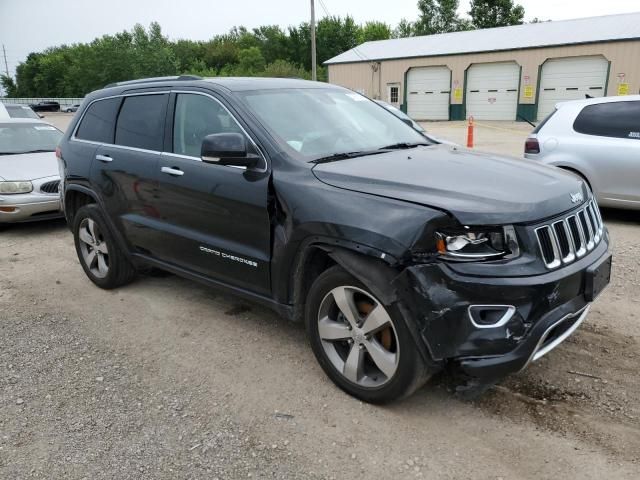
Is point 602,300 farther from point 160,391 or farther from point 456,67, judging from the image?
point 456,67

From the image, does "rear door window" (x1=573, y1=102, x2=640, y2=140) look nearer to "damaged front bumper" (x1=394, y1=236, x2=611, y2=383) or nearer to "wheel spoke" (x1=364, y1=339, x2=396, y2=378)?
"damaged front bumper" (x1=394, y1=236, x2=611, y2=383)

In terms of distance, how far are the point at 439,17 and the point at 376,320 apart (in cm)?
6985

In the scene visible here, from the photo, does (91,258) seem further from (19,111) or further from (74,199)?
(19,111)

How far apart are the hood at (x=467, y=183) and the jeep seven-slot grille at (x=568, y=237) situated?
0.07 meters

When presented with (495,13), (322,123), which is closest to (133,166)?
(322,123)

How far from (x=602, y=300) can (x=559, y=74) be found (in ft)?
91.1

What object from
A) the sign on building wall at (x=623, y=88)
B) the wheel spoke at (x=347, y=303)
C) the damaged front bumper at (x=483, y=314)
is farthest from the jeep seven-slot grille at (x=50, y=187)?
the sign on building wall at (x=623, y=88)

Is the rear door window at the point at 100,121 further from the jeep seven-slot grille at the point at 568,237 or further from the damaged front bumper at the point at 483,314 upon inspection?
the jeep seven-slot grille at the point at 568,237

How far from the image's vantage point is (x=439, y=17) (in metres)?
65.8

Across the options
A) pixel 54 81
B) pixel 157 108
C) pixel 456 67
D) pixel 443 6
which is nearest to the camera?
pixel 157 108

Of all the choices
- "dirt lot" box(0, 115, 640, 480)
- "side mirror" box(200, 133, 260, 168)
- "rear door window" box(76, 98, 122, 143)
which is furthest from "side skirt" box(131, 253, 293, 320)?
"rear door window" box(76, 98, 122, 143)

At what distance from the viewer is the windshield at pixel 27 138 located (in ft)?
27.8

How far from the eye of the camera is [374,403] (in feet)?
10.2

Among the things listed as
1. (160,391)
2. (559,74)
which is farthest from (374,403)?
(559,74)
